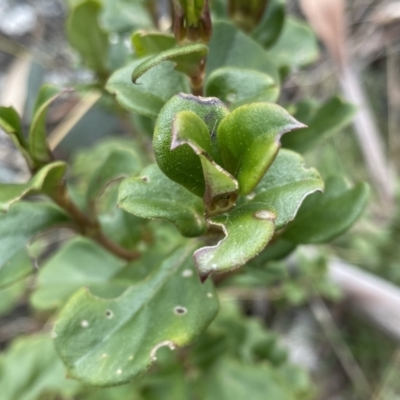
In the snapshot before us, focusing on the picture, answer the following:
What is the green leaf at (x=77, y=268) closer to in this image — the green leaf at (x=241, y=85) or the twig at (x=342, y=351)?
the green leaf at (x=241, y=85)

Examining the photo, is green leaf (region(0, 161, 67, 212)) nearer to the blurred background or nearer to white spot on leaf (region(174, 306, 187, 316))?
white spot on leaf (region(174, 306, 187, 316))

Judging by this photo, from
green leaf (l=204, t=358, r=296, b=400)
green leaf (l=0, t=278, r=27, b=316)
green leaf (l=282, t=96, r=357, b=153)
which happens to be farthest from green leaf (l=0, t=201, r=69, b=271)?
green leaf (l=0, t=278, r=27, b=316)

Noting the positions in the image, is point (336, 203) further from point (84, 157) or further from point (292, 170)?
point (84, 157)

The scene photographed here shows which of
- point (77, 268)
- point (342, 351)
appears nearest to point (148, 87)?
point (77, 268)

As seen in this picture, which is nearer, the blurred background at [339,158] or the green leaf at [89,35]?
the green leaf at [89,35]

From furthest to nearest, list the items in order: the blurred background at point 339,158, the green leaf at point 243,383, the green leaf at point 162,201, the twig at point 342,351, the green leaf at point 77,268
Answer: the twig at point 342,351 < the blurred background at point 339,158 < the green leaf at point 243,383 < the green leaf at point 77,268 < the green leaf at point 162,201

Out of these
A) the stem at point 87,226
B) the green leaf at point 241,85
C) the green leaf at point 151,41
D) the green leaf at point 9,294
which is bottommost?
the green leaf at point 9,294

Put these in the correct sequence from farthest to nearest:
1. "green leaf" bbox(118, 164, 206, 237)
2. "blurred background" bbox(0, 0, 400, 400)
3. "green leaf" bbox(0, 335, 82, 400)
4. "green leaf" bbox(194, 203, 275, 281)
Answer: "blurred background" bbox(0, 0, 400, 400) → "green leaf" bbox(0, 335, 82, 400) → "green leaf" bbox(118, 164, 206, 237) → "green leaf" bbox(194, 203, 275, 281)

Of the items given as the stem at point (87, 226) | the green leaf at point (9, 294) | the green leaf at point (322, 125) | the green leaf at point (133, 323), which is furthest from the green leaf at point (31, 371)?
the green leaf at point (322, 125)
